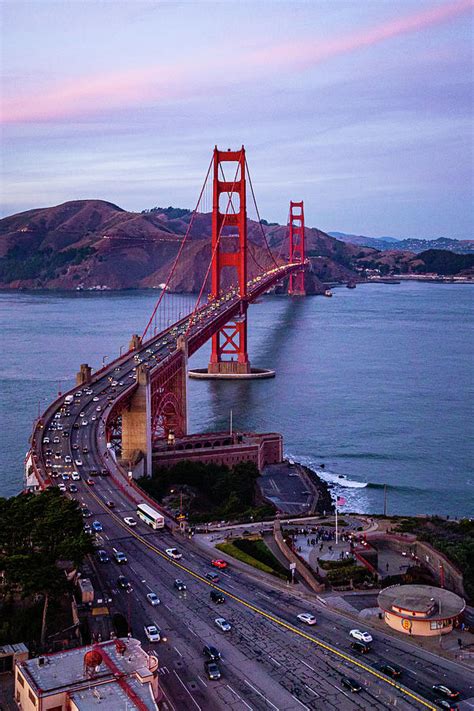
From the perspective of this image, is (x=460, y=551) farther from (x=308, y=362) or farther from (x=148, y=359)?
(x=308, y=362)

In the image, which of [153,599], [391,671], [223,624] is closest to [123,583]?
[153,599]

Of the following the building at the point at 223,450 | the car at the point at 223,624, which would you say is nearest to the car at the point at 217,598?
the car at the point at 223,624

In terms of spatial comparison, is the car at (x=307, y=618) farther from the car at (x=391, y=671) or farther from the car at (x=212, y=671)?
the car at (x=212, y=671)

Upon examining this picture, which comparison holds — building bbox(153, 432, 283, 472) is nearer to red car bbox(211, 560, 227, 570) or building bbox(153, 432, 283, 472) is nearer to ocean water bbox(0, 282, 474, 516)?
ocean water bbox(0, 282, 474, 516)

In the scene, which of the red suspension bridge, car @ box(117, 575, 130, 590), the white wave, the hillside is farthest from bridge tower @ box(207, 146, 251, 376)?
the hillside

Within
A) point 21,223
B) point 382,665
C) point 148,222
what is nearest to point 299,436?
point 382,665
